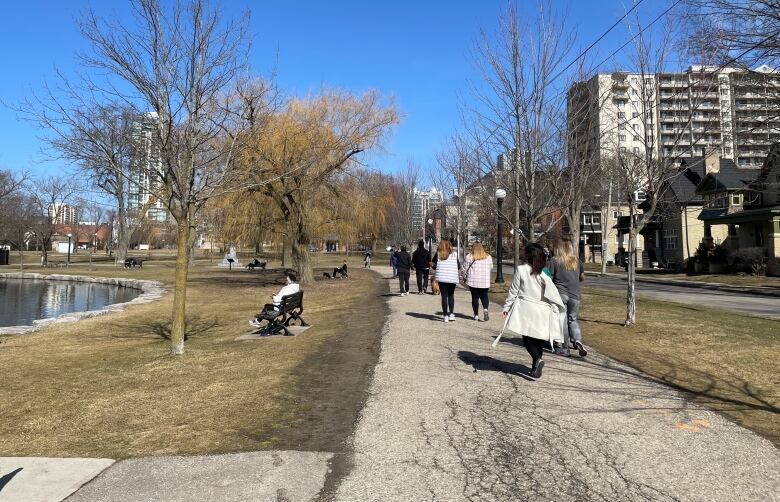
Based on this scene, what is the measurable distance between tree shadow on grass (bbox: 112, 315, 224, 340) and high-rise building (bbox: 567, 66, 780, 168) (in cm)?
1037

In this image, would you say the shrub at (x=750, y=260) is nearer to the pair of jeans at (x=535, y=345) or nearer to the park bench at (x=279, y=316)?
the park bench at (x=279, y=316)

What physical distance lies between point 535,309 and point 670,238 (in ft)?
153

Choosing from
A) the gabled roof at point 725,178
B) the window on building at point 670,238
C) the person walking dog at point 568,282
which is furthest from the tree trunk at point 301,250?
the window on building at point 670,238

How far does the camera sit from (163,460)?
4.30 meters

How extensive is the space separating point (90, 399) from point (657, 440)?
592 cm

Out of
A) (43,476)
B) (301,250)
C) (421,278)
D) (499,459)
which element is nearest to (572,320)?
(499,459)

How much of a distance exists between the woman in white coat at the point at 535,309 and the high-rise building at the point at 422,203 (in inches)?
1418

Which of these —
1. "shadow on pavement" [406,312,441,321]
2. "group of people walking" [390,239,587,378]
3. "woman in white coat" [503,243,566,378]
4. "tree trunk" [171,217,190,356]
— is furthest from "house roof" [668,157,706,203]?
"tree trunk" [171,217,190,356]

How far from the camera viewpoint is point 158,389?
22.3ft

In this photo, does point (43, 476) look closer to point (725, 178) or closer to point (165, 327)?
point (165, 327)

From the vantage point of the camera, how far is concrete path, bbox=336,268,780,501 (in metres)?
3.70

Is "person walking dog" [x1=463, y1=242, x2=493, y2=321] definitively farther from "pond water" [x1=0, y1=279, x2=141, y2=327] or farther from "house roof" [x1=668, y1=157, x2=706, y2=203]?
"house roof" [x1=668, y1=157, x2=706, y2=203]

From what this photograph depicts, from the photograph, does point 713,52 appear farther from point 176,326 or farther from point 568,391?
point 176,326

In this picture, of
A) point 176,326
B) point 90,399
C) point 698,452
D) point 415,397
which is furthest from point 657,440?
point 176,326
